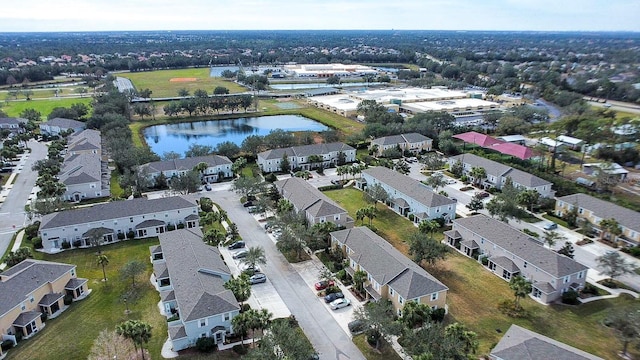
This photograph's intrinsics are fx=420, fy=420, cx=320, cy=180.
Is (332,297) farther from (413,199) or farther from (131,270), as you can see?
(413,199)

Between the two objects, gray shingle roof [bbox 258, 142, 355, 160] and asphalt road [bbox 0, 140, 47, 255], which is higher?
gray shingle roof [bbox 258, 142, 355, 160]

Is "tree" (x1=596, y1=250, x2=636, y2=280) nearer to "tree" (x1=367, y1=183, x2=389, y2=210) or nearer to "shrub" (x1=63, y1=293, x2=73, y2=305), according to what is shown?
"tree" (x1=367, y1=183, x2=389, y2=210)

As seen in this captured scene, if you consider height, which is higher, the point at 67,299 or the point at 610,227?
the point at 610,227

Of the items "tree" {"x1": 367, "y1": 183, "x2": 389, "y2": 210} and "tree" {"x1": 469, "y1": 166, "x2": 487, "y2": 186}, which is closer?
"tree" {"x1": 367, "y1": 183, "x2": 389, "y2": 210}

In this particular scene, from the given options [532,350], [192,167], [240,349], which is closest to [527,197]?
[532,350]

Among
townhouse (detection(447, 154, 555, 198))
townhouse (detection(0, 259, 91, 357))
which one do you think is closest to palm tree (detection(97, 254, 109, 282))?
townhouse (detection(0, 259, 91, 357))

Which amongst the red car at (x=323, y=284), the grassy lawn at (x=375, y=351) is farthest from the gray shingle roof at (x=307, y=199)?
the grassy lawn at (x=375, y=351)

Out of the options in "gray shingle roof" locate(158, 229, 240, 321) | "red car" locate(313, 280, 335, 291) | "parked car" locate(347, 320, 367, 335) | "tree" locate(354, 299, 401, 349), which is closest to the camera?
"tree" locate(354, 299, 401, 349)

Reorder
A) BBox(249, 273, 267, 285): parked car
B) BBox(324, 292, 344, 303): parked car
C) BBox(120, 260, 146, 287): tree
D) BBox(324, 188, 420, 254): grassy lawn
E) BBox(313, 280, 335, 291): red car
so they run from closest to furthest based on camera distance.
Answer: BBox(324, 292, 344, 303): parked car, BBox(120, 260, 146, 287): tree, BBox(313, 280, 335, 291): red car, BBox(249, 273, 267, 285): parked car, BBox(324, 188, 420, 254): grassy lawn
